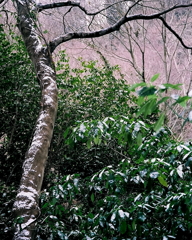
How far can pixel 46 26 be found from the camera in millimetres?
7938

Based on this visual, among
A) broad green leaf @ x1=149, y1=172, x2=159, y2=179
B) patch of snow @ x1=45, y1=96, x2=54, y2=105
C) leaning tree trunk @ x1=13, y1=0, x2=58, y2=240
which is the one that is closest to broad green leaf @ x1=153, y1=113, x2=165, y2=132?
broad green leaf @ x1=149, y1=172, x2=159, y2=179

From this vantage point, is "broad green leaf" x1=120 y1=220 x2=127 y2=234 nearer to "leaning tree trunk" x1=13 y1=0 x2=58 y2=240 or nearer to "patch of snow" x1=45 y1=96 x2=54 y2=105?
"leaning tree trunk" x1=13 y1=0 x2=58 y2=240

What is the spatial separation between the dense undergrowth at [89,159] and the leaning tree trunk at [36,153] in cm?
12

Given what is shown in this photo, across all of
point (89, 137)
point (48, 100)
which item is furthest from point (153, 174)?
point (48, 100)

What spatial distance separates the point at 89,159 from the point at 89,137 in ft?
11.0

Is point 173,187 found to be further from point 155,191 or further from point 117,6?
point 117,6

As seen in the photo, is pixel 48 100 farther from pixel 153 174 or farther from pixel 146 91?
pixel 146 91

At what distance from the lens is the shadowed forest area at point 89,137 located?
163cm

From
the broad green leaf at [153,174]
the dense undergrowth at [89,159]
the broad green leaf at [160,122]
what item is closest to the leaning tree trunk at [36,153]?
the dense undergrowth at [89,159]

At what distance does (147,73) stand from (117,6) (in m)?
2.92

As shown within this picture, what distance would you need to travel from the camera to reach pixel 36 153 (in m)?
2.48

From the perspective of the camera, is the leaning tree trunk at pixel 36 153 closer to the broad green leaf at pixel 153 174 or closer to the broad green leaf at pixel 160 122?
the broad green leaf at pixel 153 174

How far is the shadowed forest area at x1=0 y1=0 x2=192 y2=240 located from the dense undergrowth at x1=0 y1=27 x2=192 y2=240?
0.04ft

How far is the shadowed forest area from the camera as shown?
163 cm
